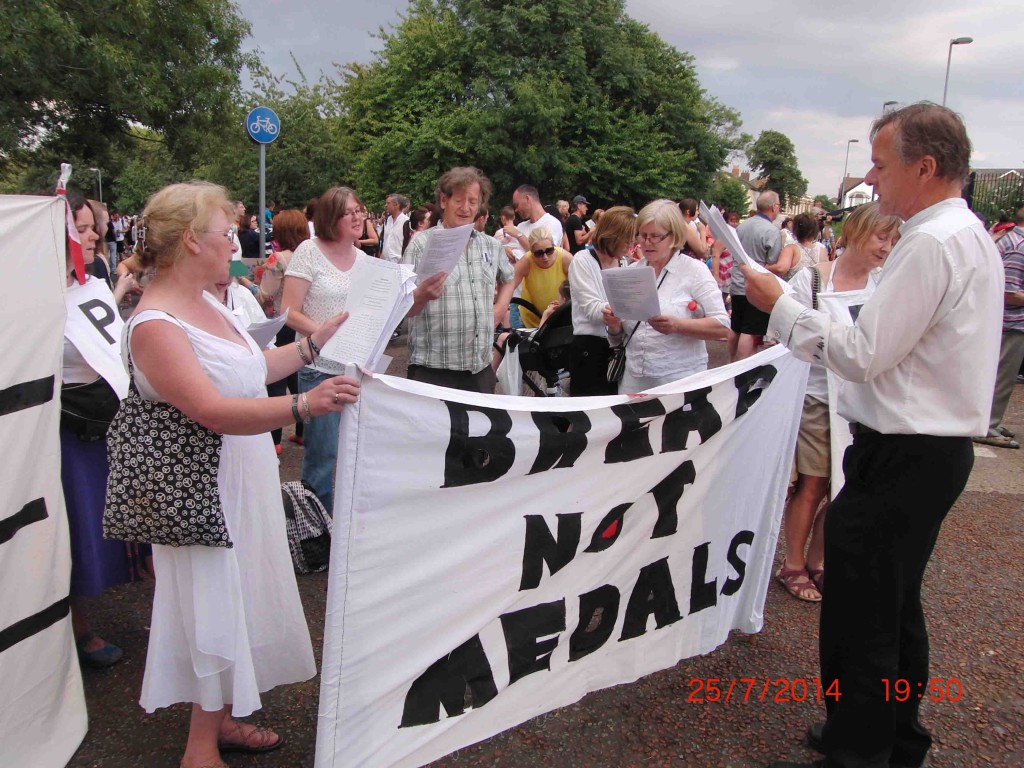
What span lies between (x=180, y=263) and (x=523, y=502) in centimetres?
123

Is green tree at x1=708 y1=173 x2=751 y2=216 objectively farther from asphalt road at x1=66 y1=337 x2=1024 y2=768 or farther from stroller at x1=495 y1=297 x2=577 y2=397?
asphalt road at x1=66 y1=337 x2=1024 y2=768

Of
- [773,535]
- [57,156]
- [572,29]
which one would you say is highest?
[572,29]

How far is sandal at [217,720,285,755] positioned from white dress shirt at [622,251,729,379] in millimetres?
2211

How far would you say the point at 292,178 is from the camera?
3112 centimetres

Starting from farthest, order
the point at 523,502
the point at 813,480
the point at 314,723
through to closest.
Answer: the point at 813,480 → the point at 314,723 → the point at 523,502

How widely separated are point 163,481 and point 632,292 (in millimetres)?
2089

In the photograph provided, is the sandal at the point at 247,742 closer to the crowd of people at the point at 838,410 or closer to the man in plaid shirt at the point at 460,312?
the crowd of people at the point at 838,410

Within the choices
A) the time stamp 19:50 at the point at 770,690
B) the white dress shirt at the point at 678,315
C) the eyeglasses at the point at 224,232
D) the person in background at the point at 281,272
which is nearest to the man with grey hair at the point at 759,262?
the white dress shirt at the point at 678,315

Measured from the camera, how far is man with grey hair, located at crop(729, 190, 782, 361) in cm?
773

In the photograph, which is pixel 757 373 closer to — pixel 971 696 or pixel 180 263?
pixel 971 696

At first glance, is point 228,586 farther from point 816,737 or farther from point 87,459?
point 816,737

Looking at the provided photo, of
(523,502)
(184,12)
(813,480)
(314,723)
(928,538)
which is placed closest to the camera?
(928,538)

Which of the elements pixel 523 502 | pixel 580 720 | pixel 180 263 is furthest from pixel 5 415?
pixel 580 720

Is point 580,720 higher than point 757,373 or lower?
lower
